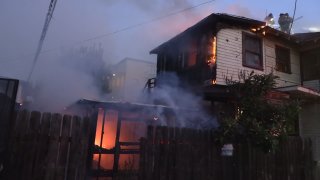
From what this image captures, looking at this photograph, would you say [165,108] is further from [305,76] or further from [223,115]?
[305,76]

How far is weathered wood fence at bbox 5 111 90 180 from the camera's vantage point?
5.54 m

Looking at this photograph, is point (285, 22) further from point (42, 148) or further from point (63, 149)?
point (42, 148)

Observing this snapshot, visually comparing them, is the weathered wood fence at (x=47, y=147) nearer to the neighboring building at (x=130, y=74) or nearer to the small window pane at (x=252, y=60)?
the small window pane at (x=252, y=60)

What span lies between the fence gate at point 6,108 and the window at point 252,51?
11.2m

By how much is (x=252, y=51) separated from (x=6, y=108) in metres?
12.1

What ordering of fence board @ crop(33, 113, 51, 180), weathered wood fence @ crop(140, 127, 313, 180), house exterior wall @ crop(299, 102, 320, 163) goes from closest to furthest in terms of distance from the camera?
1. fence board @ crop(33, 113, 51, 180)
2. weathered wood fence @ crop(140, 127, 313, 180)
3. house exterior wall @ crop(299, 102, 320, 163)

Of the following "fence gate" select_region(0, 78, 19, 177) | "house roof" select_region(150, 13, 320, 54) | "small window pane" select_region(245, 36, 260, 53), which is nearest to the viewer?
"fence gate" select_region(0, 78, 19, 177)

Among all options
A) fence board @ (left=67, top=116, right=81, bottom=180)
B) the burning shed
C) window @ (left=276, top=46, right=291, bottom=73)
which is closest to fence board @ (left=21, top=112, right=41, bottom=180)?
fence board @ (left=67, top=116, right=81, bottom=180)

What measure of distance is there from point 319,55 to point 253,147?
33.1 feet

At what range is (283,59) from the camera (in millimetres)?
15906

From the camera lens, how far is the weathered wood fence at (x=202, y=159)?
697 cm

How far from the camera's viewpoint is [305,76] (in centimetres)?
1630

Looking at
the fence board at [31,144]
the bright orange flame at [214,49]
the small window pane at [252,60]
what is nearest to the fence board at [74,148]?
the fence board at [31,144]

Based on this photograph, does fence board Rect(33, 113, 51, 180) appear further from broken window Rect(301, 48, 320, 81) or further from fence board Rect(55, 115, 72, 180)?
broken window Rect(301, 48, 320, 81)
